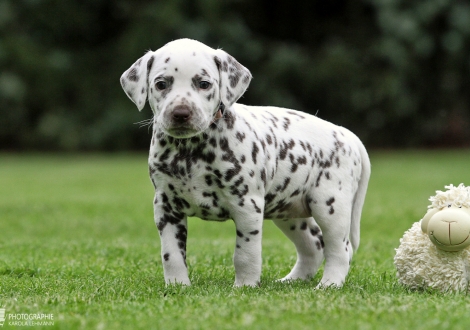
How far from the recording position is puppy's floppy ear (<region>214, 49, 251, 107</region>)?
5398 millimetres

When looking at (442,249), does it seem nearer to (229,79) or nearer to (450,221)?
(450,221)

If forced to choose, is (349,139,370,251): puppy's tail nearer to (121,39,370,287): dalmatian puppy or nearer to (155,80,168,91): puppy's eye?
(121,39,370,287): dalmatian puppy

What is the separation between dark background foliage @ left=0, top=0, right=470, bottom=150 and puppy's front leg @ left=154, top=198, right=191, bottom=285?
21.2m

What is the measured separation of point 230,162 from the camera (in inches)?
211

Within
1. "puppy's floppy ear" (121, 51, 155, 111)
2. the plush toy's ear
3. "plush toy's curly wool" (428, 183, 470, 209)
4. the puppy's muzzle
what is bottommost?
the plush toy's ear

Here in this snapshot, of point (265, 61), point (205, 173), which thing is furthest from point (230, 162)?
point (265, 61)

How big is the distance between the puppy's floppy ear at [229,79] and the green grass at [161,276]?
4.61ft

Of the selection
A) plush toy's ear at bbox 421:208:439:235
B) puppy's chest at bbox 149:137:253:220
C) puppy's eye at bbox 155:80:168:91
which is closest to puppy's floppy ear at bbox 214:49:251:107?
puppy's chest at bbox 149:137:253:220

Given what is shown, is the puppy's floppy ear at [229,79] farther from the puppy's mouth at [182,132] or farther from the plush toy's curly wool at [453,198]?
the plush toy's curly wool at [453,198]

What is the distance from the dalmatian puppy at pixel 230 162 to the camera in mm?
5238

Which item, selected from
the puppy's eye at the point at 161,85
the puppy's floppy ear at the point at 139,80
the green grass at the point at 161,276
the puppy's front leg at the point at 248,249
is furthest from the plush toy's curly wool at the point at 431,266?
the puppy's floppy ear at the point at 139,80

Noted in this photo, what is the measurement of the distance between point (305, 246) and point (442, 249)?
1382 millimetres

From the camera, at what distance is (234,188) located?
5.35m

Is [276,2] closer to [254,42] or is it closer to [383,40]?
[254,42]
